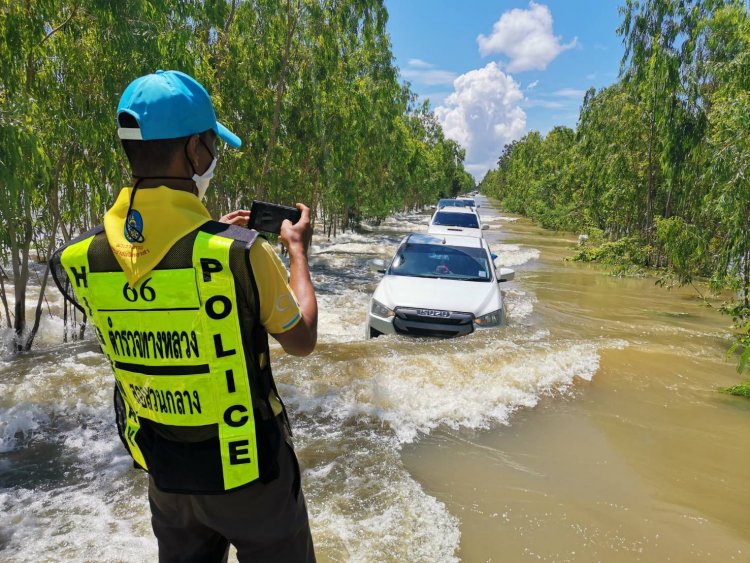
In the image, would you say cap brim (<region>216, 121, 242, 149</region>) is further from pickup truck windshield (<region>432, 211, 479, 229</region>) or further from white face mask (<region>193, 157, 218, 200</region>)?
pickup truck windshield (<region>432, 211, 479, 229</region>)

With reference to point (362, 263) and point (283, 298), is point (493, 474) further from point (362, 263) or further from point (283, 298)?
point (362, 263)

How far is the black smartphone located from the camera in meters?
1.83

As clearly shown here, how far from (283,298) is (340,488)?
2736 millimetres

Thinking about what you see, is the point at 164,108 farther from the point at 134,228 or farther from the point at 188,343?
the point at 188,343

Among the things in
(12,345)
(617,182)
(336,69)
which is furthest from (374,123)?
(12,345)

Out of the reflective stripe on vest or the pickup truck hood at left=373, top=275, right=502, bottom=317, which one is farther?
the pickup truck hood at left=373, top=275, right=502, bottom=317

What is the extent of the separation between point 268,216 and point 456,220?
53.9ft

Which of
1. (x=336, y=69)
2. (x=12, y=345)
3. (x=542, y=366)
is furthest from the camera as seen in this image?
(x=336, y=69)

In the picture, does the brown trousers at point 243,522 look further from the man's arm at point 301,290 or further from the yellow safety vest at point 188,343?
the man's arm at point 301,290

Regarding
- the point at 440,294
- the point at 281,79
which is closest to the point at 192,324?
the point at 440,294

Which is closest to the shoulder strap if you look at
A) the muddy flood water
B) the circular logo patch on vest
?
the circular logo patch on vest

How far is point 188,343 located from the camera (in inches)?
56.6

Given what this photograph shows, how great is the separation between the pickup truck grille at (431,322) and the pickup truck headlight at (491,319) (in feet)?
0.33

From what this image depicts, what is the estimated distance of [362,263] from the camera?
1931 cm
